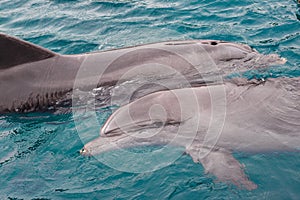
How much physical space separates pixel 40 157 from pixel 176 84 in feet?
9.38

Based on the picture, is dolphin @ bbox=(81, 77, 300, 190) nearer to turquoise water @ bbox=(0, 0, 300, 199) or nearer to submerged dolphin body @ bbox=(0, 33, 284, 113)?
turquoise water @ bbox=(0, 0, 300, 199)

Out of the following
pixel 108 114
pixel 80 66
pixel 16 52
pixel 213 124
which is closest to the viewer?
pixel 213 124

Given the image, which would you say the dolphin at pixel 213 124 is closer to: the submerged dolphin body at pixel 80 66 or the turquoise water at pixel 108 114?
the turquoise water at pixel 108 114

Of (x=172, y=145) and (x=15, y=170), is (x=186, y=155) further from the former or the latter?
(x=15, y=170)

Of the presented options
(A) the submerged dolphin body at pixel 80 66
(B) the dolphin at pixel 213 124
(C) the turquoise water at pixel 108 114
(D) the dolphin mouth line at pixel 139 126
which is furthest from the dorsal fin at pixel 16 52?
(D) the dolphin mouth line at pixel 139 126

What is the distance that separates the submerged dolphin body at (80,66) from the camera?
723 centimetres

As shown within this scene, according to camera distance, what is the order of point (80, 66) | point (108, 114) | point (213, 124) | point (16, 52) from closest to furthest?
1. point (213, 124)
2. point (16, 52)
3. point (108, 114)
4. point (80, 66)

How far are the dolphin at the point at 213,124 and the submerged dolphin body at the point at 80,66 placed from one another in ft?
4.56

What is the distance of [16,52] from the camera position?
7.14 meters

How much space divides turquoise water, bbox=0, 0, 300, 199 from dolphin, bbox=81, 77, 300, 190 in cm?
22

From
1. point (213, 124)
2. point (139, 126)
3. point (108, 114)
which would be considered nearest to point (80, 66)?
point (108, 114)

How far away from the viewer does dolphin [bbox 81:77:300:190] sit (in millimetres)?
5613

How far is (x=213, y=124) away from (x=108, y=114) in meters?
2.23

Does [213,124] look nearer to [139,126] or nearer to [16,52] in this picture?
[139,126]
